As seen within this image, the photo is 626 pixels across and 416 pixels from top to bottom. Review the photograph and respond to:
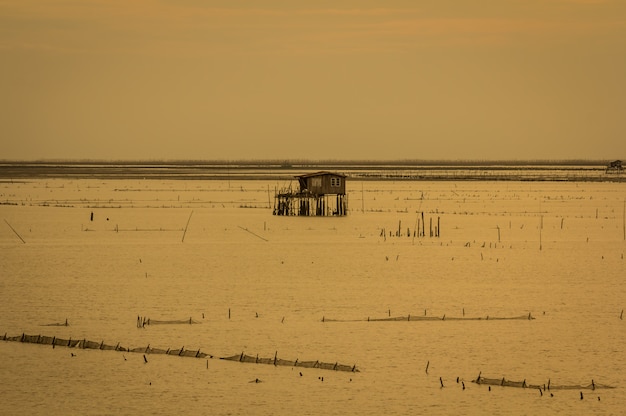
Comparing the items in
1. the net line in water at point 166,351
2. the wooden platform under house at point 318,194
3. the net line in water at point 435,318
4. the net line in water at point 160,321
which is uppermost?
the wooden platform under house at point 318,194

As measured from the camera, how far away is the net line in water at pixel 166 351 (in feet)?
57.8

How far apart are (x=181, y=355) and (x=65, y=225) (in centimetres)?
2991

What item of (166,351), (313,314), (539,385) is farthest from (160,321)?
Result: (539,385)

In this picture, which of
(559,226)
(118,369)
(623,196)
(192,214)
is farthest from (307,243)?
(623,196)

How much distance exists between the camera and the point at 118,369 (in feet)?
56.9

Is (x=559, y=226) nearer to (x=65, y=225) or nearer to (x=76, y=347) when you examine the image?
(x=65, y=225)

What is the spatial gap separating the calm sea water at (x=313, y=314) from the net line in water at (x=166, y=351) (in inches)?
9.2

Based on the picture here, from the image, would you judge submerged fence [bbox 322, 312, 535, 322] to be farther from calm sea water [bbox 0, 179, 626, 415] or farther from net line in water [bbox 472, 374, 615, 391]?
net line in water [bbox 472, 374, 615, 391]

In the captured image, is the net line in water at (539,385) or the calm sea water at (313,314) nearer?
the calm sea water at (313,314)

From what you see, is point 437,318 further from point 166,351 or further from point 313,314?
point 166,351

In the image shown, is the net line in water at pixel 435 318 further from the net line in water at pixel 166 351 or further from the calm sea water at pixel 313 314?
the net line in water at pixel 166 351

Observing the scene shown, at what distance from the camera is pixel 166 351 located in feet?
60.7

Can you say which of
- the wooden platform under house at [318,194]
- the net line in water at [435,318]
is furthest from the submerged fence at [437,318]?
the wooden platform under house at [318,194]

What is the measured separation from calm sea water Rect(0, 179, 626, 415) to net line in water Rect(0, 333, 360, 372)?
23 centimetres
